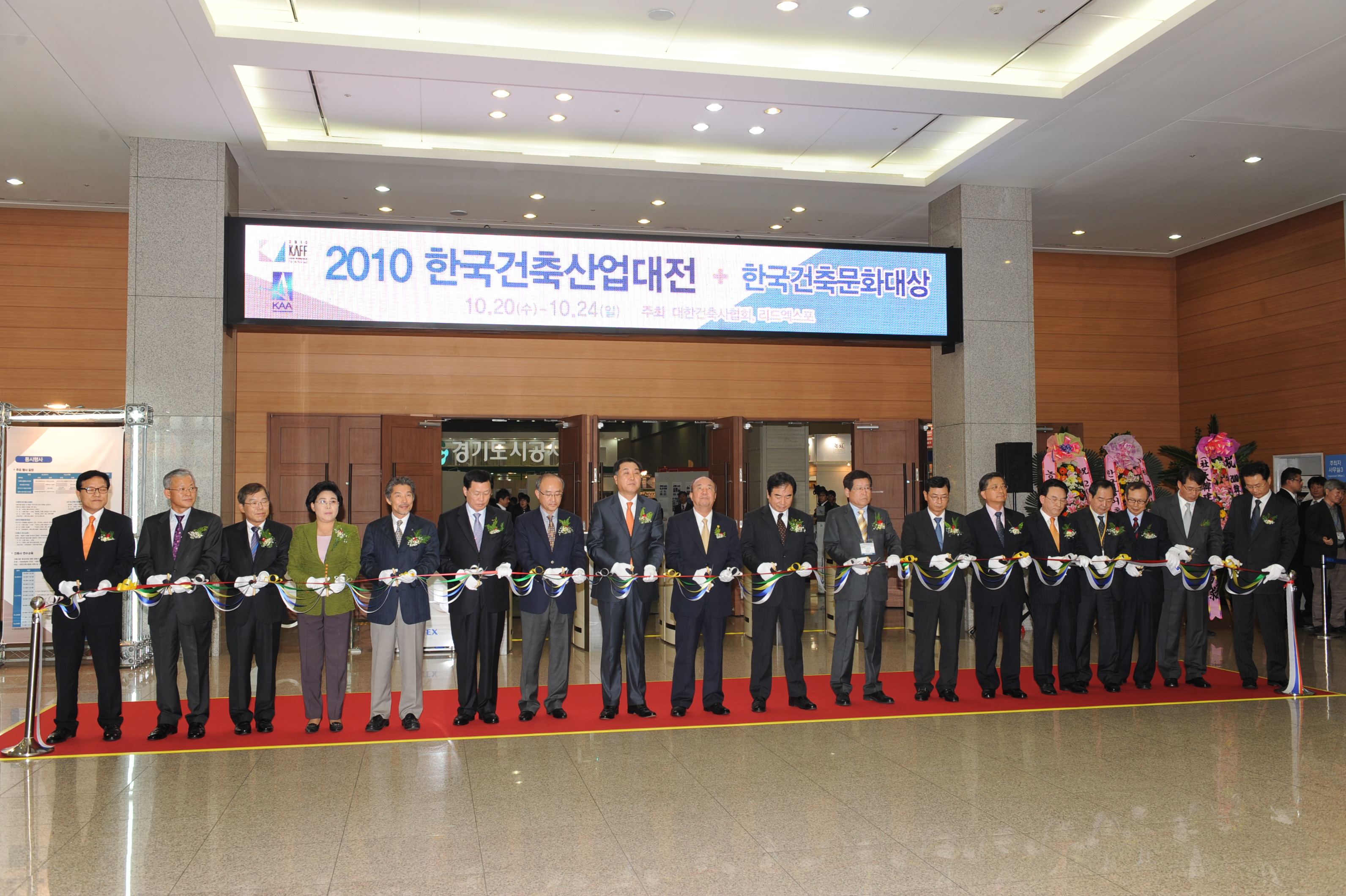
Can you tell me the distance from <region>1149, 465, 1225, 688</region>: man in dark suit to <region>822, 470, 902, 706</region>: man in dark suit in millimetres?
2060

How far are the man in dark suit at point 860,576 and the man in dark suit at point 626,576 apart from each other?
1203 mm

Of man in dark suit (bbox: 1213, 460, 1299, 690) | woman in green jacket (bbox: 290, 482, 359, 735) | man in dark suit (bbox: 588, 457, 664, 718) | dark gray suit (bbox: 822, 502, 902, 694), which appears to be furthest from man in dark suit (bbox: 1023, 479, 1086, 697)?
woman in green jacket (bbox: 290, 482, 359, 735)

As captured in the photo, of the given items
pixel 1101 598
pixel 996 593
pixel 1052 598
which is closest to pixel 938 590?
pixel 996 593

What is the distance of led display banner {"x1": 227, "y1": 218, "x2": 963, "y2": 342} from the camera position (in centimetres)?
813

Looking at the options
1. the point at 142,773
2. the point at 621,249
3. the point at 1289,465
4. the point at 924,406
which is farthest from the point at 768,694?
the point at 1289,465

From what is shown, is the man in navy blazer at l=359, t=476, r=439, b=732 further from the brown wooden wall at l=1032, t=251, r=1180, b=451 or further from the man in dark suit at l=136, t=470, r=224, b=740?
the brown wooden wall at l=1032, t=251, r=1180, b=451

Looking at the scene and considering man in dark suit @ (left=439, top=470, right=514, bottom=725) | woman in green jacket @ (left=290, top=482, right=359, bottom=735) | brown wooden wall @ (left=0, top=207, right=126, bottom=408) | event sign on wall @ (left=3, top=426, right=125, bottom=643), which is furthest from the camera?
brown wooden wall @ (left=0, top=207, right=126, bottom=408)

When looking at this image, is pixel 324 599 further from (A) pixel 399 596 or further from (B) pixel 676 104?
(B) pixel 676 104

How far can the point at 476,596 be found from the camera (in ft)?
19.4

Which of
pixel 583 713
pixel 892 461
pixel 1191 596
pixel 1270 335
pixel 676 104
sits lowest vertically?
pixel 583 713

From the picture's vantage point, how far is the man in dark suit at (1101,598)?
22.4 ft

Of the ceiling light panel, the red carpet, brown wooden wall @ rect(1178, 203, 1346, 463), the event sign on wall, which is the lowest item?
the red carpet

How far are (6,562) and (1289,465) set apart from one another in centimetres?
1246

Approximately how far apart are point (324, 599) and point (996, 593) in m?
4.23
